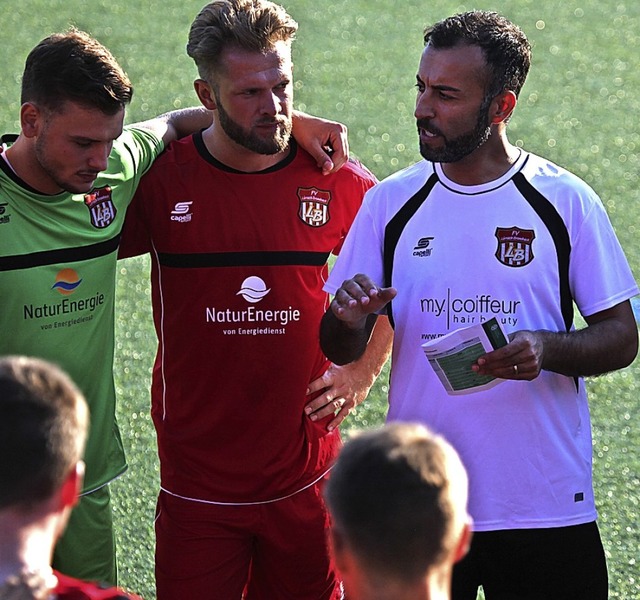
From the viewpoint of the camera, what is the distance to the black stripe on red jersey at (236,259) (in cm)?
395

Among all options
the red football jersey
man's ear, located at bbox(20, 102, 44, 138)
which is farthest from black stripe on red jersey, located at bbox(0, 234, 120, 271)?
man's ear, located at bbox(20, 102, 44, 138)

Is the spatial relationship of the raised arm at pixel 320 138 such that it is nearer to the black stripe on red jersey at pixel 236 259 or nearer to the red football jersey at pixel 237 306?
the red football jersey at pixel 237 306

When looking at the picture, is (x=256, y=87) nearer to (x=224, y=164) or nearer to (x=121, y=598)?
(x=224, y=164)

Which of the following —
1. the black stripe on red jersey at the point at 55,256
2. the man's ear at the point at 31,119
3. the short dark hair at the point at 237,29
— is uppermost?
the short dark hair at the point at 237,29

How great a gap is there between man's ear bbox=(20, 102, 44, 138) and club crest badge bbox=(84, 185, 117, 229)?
0.85ft

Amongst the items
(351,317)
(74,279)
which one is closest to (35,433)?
(351,317)

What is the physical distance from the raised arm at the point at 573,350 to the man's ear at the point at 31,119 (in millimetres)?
1499

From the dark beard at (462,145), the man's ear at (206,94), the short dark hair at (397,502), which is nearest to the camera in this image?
the short dark hair at (397,502)

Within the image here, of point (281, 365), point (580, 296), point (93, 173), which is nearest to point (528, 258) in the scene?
point (580, 296)

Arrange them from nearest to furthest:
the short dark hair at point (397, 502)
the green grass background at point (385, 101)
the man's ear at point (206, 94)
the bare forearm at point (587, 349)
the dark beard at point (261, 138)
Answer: the short dark hair at point (397, 502), the bare forearm at point (587, 349), the dark beard at point (261, 138), the man's ear at point (206, 94), the green grass background at point (385, 101)

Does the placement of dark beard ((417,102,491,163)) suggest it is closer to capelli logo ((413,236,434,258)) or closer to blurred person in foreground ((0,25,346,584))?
capelli logo ((413,236,434,258))

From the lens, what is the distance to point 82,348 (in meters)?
3.74

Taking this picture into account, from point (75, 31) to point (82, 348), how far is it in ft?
3.33

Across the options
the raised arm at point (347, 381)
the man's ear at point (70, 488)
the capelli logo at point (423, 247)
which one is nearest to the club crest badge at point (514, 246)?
the capelli logo at point (423, 247)
